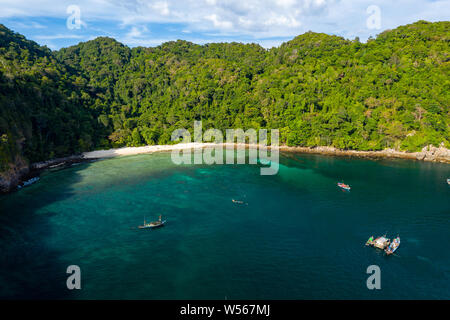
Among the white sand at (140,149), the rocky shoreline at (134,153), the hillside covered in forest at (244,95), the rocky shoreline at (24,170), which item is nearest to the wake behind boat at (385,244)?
the rocky shoreline at (134,153)

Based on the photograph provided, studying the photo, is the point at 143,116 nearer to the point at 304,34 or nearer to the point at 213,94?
the point at 213,94

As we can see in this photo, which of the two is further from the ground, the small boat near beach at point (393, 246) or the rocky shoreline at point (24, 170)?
the rocky shoreline at point (24, 170)

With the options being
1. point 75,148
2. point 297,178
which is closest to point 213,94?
point 75,148

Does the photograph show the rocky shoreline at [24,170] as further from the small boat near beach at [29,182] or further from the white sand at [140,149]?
the white sand at [140,149]

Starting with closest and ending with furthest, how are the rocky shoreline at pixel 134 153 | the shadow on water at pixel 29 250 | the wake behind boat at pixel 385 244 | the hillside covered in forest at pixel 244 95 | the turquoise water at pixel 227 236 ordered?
the shadow on water at pixel 29 250 < the turquoise water at pixel 227 236 < the wake behind boat at pixel 385 244 < the rocky shoreline at pixel 134 153 < the hillside covered in forest at pixel 244 95

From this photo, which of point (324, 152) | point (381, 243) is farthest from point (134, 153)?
point (381, 243)

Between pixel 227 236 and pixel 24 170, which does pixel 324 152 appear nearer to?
pixel 227 236
